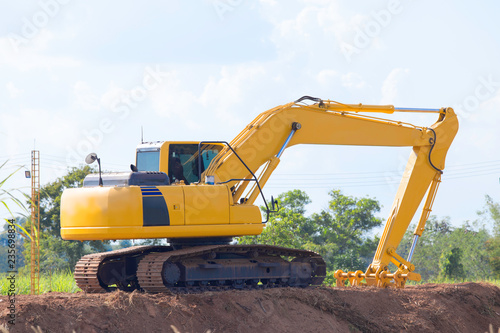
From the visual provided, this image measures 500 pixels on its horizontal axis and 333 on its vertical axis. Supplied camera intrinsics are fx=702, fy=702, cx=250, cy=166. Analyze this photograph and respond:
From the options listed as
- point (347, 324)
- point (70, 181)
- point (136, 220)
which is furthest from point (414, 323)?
point (70, 181)

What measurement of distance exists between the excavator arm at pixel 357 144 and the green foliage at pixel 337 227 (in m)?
18.7

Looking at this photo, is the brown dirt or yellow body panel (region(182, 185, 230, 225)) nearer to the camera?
the brown dirt

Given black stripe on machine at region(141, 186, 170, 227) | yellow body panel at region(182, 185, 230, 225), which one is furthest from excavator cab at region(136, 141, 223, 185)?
black stripe on machine at region(141, 186, 170, 227)

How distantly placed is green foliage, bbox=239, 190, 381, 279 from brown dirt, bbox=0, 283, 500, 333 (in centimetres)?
1975

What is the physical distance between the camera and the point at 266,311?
41.8 ft

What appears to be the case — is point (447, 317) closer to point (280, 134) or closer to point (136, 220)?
point (280, 134)

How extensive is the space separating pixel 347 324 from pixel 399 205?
4504 millimetres

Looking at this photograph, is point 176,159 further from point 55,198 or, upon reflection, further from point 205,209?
point 55,198

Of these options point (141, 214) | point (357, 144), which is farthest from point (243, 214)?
point (357, 144)

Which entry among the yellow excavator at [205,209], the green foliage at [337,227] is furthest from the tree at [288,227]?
the yellow excavator at [205,209]

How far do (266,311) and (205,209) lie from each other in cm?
218

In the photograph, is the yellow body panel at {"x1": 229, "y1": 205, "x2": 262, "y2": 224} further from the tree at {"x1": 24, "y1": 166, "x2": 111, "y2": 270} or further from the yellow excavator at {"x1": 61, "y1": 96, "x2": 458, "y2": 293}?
the tree at {"x1": 24, "y1": 166, "x2": 111, "y2": 270}

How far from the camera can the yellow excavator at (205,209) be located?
12.7m

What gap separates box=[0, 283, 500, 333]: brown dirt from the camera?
10875 mm
